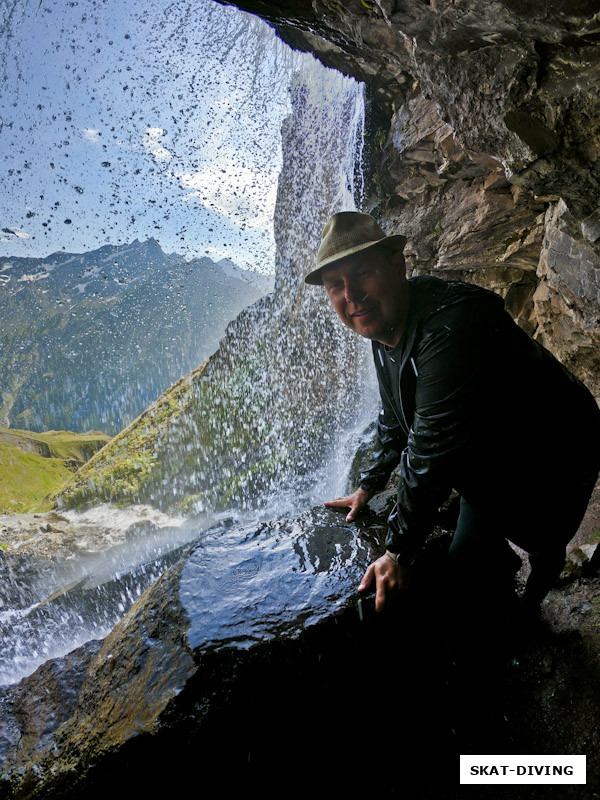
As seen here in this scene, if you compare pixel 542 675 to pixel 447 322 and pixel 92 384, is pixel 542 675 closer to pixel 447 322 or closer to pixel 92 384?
pixel 447 322

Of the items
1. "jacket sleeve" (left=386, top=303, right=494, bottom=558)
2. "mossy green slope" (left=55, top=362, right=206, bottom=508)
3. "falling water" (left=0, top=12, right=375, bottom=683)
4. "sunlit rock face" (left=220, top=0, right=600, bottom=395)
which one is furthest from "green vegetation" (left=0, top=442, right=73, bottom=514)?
"jacket sleeve" (left=386, top=303, right=494, bottom=558)

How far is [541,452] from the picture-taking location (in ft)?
5.90

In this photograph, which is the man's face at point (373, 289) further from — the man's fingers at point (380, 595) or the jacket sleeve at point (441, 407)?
the man's fingers at point (380, 595)

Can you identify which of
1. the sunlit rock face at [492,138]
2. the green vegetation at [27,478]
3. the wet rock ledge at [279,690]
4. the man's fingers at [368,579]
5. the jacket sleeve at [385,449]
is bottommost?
the green vegetation at [27,478]

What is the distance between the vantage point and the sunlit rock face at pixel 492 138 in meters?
2.24

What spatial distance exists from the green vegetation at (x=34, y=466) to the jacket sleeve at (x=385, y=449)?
11.0 m

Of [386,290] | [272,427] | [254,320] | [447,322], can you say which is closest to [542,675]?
[447,322]

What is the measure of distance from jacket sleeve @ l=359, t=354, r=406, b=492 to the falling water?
4.28 meters

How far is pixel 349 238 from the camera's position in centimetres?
182

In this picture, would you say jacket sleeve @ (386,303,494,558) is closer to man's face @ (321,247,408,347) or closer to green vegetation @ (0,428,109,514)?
man's face @ (321,247,408,347)

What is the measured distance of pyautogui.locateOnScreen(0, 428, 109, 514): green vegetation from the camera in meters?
11.6

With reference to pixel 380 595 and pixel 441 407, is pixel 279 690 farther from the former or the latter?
pixel 441 407

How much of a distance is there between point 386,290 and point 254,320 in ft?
42.3

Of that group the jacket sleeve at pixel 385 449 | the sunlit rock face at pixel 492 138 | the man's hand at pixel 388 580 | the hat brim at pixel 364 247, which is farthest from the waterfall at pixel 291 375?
the hat brim at pixel 364 247
